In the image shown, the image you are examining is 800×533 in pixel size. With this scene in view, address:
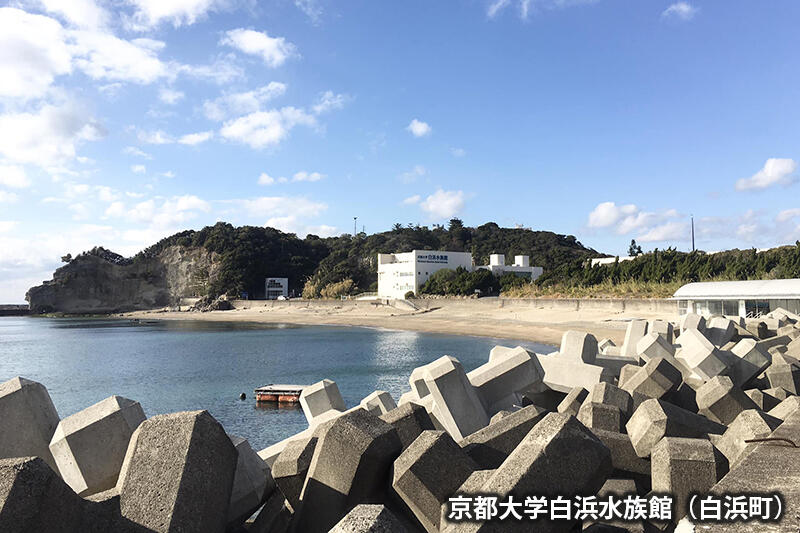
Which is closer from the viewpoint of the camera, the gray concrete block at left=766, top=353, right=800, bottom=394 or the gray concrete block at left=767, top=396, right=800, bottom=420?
the gray concrete block at left=767, top=396, right=800, bottom=420

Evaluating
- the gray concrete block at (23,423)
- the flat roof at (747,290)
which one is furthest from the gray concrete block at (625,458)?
the flat roof at (747,290)

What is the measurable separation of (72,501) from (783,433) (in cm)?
438

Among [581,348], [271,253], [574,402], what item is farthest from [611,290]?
[271,253]

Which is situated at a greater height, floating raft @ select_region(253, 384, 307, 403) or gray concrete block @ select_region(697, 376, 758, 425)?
gray concrete block @ select_region(697, 376, 758, 425)

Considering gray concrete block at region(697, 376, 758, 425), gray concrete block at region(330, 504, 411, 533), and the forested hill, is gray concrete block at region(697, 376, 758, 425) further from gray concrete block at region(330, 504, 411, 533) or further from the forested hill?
the forested hill

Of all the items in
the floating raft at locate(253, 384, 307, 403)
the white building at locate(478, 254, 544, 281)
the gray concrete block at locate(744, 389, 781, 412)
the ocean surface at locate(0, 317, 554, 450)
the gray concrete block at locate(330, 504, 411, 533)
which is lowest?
the ocean surface at locate(0, 317, 554, 450)

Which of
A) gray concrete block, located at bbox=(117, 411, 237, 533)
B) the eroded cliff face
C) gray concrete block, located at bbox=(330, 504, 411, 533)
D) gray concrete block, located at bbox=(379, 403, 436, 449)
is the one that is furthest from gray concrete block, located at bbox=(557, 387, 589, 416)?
the eroded cliff face

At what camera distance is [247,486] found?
12.1 feet

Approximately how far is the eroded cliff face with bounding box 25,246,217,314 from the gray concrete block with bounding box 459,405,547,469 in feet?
370

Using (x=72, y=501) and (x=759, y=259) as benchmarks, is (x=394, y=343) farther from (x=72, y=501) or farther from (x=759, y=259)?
(x=72, y=501)

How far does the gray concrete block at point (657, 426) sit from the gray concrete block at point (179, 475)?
3.24m

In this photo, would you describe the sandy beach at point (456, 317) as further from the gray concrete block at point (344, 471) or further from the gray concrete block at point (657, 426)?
the gray concrete block at point (344, 471)

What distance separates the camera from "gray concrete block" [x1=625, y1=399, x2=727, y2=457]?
174 inches

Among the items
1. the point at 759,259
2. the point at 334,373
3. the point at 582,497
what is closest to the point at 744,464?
the point at 582,497
